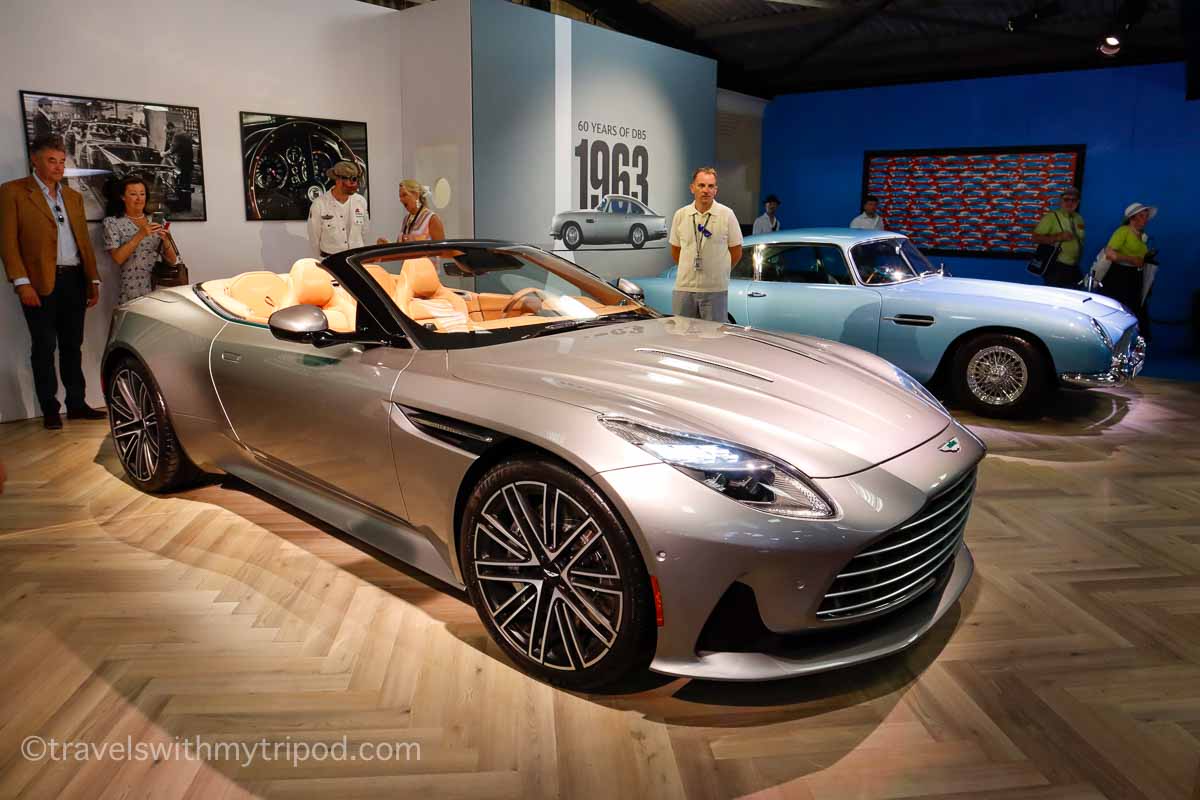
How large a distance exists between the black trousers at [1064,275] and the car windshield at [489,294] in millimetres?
6810

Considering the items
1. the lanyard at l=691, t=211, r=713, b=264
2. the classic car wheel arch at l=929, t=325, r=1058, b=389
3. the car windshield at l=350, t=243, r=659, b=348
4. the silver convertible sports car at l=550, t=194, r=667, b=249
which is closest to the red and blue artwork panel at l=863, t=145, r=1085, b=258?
the silver convertible sports car at l=550, t=194, r=667, b=249

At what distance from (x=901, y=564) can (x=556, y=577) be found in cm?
90

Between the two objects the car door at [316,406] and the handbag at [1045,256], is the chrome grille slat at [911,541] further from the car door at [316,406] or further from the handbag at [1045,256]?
the handbag at [1045,256]

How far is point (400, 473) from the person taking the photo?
8.54 ft

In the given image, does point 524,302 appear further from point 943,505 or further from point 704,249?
point 704,249

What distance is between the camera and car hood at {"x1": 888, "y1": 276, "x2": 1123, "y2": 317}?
18.0ft

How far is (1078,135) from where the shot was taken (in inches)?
406

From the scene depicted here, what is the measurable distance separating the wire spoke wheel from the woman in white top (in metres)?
3.82

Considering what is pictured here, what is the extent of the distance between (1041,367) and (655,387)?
4077 millimetres

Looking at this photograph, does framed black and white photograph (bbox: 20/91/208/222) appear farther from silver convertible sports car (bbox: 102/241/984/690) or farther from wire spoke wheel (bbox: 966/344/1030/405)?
wire spoke wheel (bbox: 966/344/1030/405)

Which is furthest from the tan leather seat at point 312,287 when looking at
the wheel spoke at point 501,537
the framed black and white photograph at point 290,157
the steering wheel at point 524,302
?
the framed black and white photograph at point 290,157

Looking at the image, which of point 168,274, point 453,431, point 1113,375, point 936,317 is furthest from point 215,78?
point 1113,375

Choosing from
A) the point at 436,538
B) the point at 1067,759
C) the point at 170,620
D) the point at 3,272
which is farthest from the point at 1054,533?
the point at 3,272

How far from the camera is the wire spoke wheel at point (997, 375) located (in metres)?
5.50
